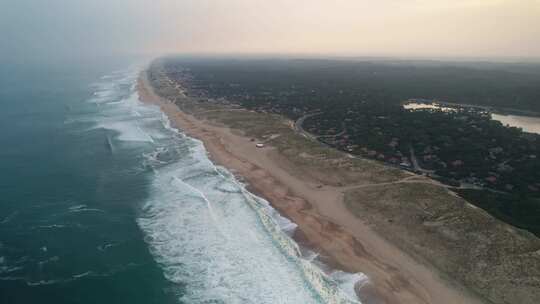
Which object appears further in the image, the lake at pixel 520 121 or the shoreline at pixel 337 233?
the lake at pixel 520 121

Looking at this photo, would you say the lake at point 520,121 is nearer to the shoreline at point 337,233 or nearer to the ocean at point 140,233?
the shoreline at point 337,233

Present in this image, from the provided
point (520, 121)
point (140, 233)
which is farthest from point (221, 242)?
point (520, 121)

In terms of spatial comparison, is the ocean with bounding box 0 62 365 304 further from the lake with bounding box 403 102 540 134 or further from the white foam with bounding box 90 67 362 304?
the lake with bounding box 403 102 540 134

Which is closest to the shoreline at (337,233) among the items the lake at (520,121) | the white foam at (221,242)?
the white foam at (221,242)

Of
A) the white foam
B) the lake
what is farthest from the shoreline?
the lake

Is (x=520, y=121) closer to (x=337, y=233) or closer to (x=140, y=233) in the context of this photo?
(x=337, y=233)

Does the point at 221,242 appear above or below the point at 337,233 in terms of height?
below
